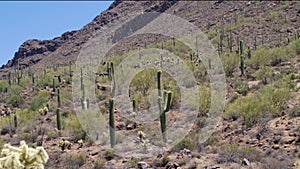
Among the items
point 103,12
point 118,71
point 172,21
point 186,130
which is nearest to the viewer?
point 186,130

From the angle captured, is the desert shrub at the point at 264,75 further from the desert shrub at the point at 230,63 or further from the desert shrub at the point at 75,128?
the desert shrub at the point at 75,128

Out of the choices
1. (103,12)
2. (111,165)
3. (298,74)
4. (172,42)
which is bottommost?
(111,165)

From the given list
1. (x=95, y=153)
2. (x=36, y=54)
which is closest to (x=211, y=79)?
(x=95, y=153)

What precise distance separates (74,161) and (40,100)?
12298 millimetres

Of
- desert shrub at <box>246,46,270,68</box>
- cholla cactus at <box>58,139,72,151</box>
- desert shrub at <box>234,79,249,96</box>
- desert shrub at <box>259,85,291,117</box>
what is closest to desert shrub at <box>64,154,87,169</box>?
cholla cactus at <box>58,139,72,151</box>

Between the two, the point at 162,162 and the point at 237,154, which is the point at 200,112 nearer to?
the point at 162,162

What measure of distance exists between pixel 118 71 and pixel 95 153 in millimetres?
12673

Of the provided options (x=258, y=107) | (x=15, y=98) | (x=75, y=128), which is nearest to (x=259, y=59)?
(x=258, y=107)

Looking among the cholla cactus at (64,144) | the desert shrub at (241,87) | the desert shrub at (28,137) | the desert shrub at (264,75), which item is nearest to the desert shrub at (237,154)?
the cholla cactus at (64,144)

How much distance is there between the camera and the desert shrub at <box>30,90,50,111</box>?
24.9 m

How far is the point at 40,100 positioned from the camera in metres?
25.5

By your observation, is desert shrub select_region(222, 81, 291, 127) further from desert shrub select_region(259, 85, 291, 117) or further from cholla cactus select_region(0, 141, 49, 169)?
cholla cactus select_region(0, 141, 49, 169)

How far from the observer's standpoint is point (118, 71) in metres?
27.9

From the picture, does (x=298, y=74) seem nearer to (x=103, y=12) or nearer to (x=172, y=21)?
(x=172, y=21)
